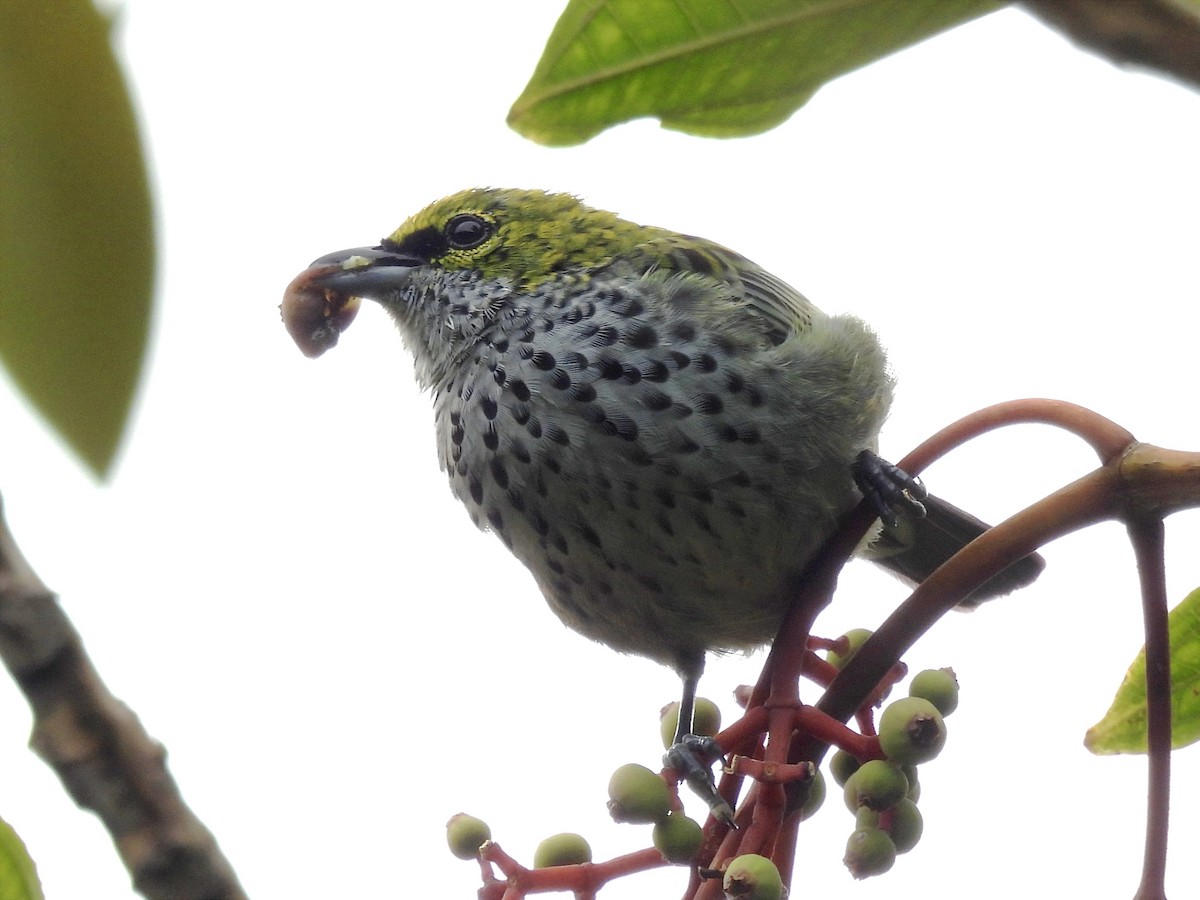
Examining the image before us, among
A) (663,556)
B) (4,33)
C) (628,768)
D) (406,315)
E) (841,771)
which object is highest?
(406,315)

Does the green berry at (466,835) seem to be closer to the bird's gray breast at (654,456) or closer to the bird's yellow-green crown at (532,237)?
the bird's gray breast at (654,456)

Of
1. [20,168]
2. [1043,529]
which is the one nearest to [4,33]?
[20,168]

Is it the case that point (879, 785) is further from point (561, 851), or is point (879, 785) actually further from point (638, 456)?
point (638, 456)

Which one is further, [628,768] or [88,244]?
[628,768]

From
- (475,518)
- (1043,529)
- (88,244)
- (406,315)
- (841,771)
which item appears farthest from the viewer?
(406,315)

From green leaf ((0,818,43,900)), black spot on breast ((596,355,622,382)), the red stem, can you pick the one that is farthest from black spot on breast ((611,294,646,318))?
green leaf ((0,818,43,900))

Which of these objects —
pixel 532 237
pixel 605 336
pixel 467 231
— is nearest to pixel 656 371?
pixel 605 336

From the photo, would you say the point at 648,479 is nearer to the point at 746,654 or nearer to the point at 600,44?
the point at 746,654
